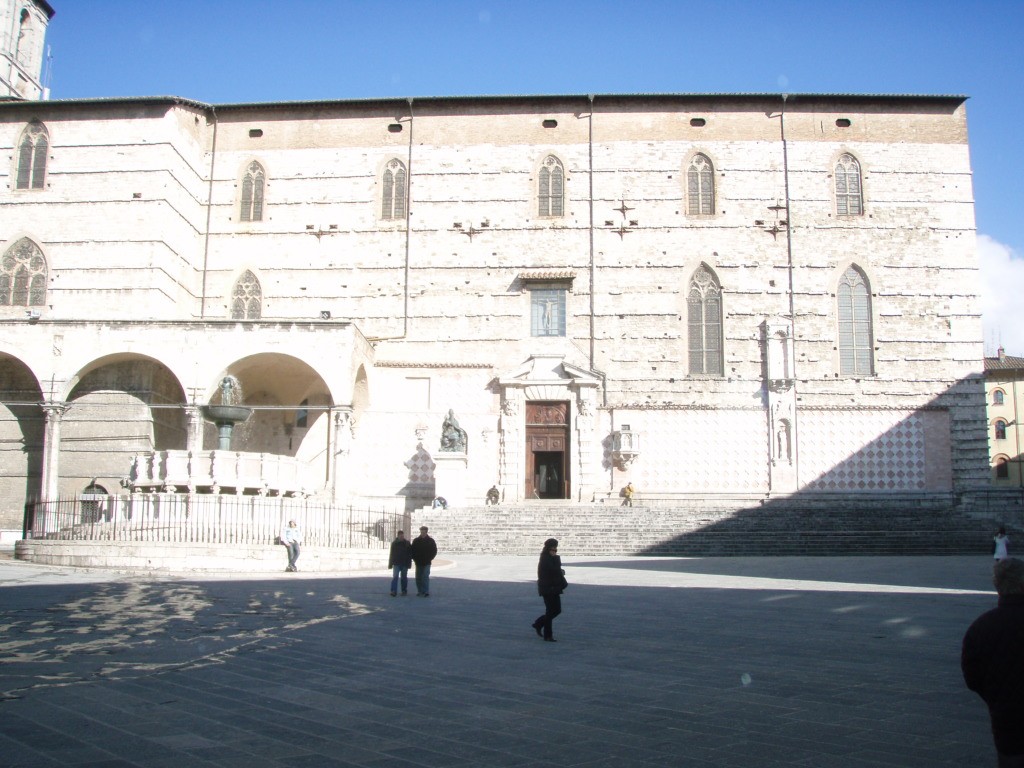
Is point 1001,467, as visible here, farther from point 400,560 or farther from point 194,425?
point 400,560

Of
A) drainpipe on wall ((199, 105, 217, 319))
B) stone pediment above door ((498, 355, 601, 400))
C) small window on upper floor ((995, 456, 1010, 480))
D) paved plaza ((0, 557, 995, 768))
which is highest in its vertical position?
drainpipe on wall ((199, 105, 217, 319))

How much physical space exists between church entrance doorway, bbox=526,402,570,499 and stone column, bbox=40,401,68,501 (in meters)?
13.5

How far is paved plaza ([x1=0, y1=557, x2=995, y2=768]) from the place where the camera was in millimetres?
5332

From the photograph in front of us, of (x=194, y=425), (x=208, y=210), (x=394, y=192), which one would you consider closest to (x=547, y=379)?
(x=394, y=192)

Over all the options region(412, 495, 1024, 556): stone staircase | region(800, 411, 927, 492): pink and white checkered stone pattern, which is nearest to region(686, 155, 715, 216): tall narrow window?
region(800, 411, 927, 492): pink and white checkered stone pattern

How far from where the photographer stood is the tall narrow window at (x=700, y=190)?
30.9m

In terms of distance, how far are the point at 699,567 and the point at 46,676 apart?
14.4 meters

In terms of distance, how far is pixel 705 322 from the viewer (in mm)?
30156

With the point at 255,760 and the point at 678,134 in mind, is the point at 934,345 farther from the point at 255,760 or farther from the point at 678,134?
the point at 255,760

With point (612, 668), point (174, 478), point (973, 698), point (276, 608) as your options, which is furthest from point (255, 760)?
point (174, 478)

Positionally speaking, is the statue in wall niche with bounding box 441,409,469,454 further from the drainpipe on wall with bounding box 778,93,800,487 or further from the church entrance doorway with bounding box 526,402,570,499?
the drainpipe on wall with bounding box 778,93,800,487

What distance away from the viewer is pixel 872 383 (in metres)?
29.4

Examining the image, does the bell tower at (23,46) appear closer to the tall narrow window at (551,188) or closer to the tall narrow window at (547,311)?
the tall narrow window at (551,188)

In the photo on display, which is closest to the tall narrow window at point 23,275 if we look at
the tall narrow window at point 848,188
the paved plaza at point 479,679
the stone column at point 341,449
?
→ the stone column at point 341,449
